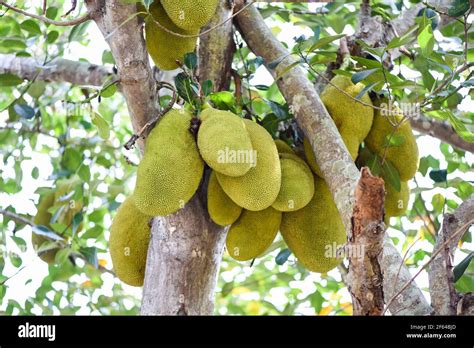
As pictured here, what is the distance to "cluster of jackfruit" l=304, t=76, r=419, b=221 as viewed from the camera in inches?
79.7

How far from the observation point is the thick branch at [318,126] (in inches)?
63.2

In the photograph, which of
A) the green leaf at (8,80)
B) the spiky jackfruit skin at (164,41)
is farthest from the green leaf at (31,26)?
the spiky jackfruit skin at (164,41)

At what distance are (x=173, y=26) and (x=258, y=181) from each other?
0.48m

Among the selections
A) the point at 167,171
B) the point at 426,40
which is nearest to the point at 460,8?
the point at 426,40

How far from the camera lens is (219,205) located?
188 centimetres

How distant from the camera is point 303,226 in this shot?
196cm

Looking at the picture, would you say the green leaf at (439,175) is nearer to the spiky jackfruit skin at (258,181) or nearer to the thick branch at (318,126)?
the thick branch at (318,126)

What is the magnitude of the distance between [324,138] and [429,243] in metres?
1.36

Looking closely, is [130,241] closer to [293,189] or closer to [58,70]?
[293,189]

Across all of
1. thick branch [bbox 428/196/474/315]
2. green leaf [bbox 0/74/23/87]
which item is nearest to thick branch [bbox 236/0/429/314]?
thick branch [bbox 428/196/474/315]

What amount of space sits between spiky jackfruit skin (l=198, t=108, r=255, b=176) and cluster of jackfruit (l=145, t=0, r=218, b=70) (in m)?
0.24

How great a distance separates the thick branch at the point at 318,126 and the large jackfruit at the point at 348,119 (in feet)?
0.36
